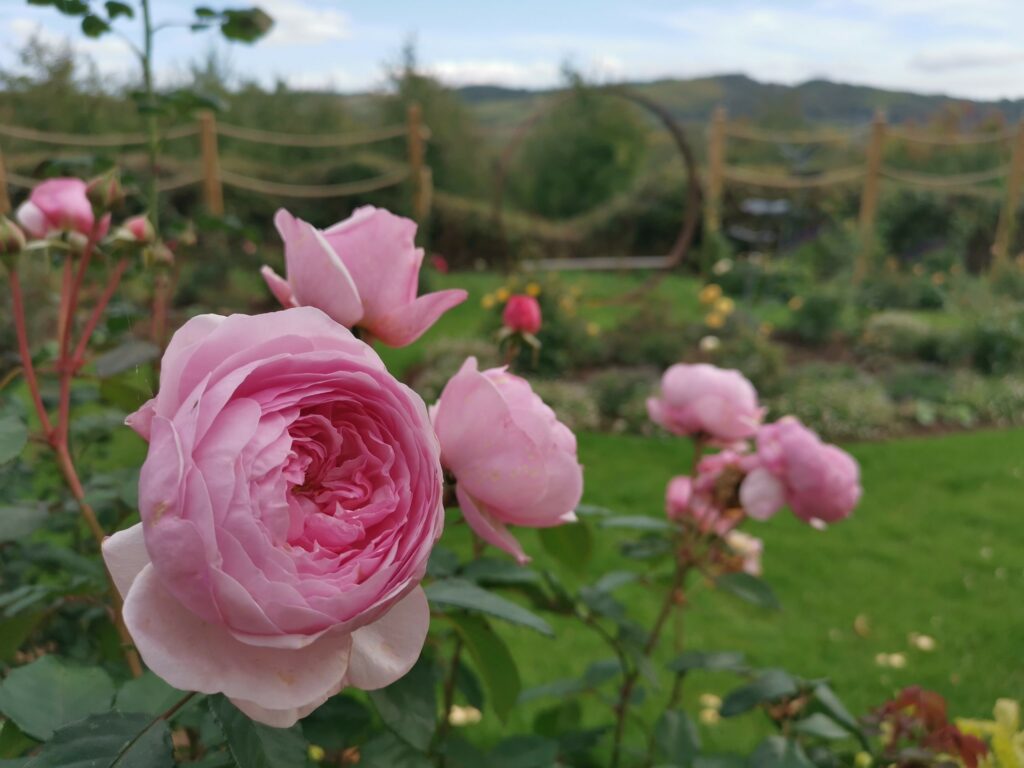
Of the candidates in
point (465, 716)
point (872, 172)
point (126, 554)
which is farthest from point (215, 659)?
point (872, 172)

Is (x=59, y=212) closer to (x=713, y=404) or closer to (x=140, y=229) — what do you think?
(x=140, y=229)

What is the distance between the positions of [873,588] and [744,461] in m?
Answer: 1.96

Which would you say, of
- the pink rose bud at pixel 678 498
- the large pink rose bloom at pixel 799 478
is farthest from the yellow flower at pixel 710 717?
the large pink rose bloom at pixel 799 478

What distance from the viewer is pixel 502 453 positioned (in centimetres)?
42

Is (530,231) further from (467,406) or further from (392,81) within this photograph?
(467,406)

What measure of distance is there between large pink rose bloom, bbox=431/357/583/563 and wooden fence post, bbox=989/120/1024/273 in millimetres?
8544

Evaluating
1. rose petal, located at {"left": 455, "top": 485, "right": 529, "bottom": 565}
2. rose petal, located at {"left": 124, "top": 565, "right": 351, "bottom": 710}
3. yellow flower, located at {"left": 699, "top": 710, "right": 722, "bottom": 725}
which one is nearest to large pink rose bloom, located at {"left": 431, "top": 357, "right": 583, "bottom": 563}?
rose petal, located at {"left": 455, "top": 485, "right": 529, "bottom": 565}

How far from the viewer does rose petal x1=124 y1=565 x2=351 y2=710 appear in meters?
0.31

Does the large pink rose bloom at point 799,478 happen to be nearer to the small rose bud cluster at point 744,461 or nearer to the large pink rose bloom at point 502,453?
the small rose bud cluster at point 744,461

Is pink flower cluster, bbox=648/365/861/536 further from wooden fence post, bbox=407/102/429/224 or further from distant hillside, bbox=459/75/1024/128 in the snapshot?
wooden fence post, bbox=407/102/429/224

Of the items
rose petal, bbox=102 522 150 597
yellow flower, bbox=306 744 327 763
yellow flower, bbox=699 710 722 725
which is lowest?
yellow flower, bbox=699 710 722 725

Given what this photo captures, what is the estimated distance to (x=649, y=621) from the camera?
231 centimetres

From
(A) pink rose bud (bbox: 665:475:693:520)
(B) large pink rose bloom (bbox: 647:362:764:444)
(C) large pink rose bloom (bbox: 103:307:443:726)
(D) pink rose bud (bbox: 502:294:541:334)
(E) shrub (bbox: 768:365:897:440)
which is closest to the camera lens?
(C) large pink rose bloom (bbox: 103:307:443:726)

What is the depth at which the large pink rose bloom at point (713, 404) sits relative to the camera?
89 cm
